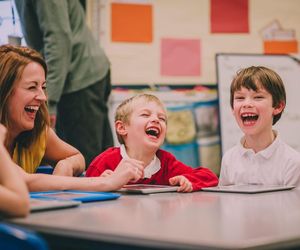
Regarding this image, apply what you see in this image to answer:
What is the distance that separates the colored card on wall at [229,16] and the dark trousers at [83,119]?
1135mm

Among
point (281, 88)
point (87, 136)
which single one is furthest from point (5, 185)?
point (87, 136)

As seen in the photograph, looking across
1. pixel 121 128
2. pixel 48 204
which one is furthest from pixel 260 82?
pixel 48 204

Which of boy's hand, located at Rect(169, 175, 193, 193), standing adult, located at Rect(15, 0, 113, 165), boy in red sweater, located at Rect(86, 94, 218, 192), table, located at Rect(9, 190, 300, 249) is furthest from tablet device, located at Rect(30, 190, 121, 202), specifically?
standing adult, located at Rect(15, 0, 113, 165)

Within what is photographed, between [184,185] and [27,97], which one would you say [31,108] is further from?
[184,185]

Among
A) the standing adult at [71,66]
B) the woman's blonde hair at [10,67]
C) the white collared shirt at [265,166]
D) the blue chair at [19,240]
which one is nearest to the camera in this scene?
the blue chair at [19,240]

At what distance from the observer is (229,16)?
3559 mm

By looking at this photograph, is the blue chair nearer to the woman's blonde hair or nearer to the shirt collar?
the woman's blonde hair

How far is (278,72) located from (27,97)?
2.25 metres

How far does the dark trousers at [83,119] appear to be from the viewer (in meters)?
2.66

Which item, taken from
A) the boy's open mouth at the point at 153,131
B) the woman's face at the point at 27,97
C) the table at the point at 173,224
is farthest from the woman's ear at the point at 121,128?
the table at the point at 173,224

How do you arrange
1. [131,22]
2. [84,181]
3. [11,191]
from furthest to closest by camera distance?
[131,22], [84,181], [11,191]

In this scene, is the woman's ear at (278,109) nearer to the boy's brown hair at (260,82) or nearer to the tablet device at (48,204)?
the boy's brown hair at (260,82)

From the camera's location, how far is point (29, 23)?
261 cm

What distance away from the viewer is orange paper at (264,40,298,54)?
358 cm
